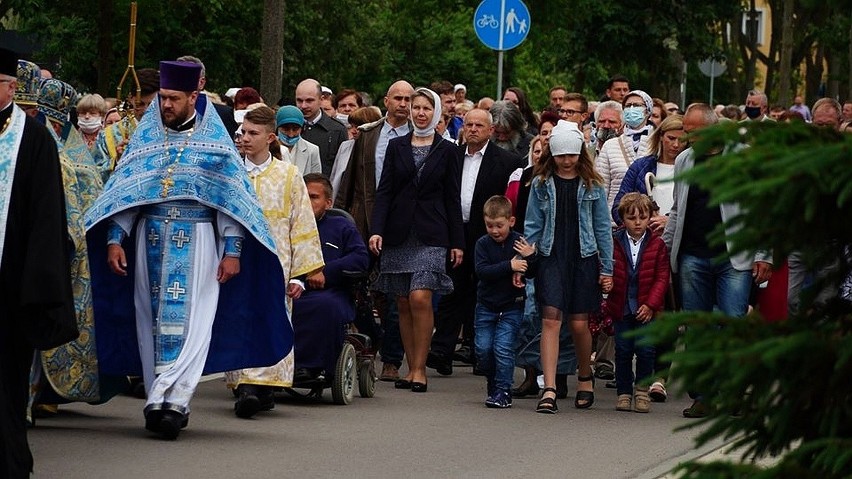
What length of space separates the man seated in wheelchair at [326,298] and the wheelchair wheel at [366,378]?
477 mm

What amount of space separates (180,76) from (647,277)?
3.81 m

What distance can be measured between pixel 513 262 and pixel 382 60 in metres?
34.9

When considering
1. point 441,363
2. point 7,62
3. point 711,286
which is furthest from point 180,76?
point 441,363

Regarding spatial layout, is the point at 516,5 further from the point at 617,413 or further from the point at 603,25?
the point at 603,25

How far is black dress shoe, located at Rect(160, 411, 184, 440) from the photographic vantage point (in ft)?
32.6

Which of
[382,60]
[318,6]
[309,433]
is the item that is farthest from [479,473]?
[382,60]

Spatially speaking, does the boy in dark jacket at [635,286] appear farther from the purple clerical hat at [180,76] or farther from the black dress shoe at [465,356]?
the purple clerical hat at [180,76]

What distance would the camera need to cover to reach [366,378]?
1274cm

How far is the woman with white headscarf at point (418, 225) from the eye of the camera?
1332 cm

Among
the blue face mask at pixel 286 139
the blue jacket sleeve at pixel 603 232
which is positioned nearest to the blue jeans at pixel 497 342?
the blue jacket sleeve at pixel 603 232

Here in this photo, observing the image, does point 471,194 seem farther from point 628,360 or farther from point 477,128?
point 628,360

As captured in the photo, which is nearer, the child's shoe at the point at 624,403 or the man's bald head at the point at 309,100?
the child's shoe at the point at 624,403

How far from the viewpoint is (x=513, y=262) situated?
12.3 metres

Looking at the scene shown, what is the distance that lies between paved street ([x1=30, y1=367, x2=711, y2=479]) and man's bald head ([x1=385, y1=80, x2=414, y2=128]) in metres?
2.72
